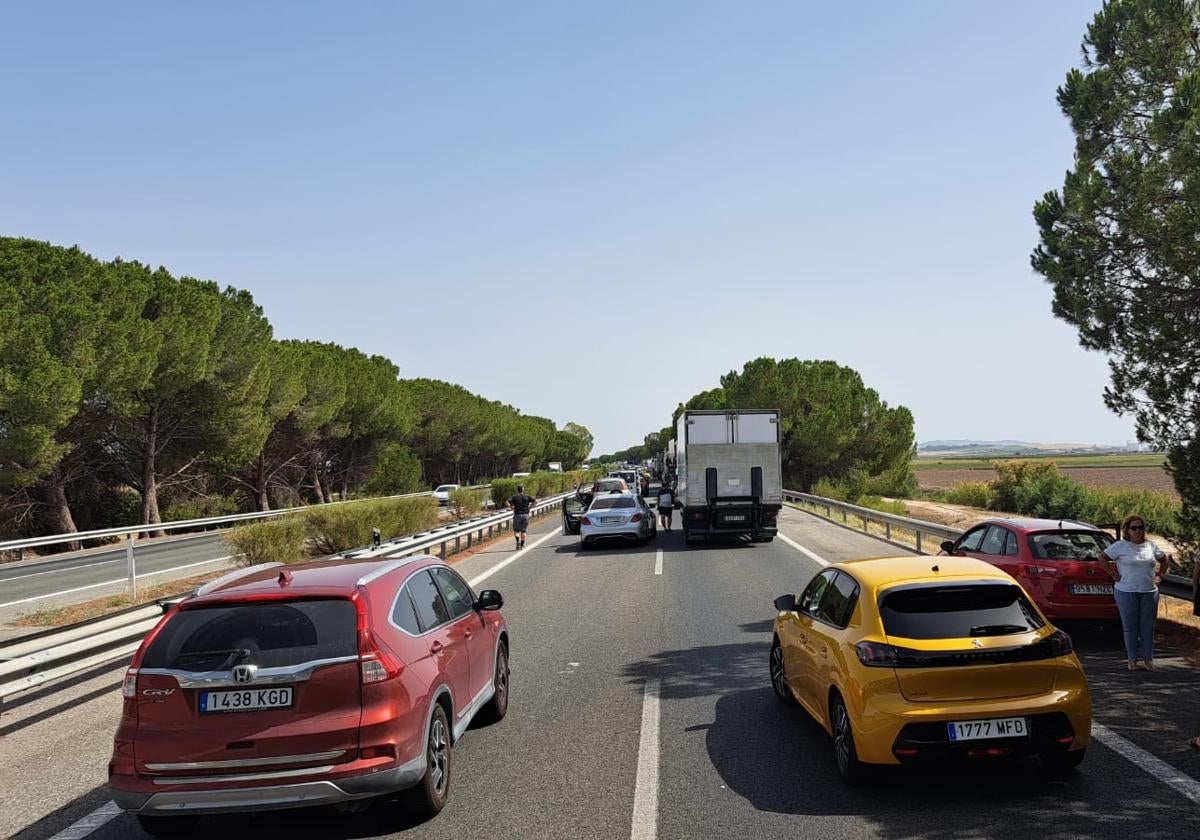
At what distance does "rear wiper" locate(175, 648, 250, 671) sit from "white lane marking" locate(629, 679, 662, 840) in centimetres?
233

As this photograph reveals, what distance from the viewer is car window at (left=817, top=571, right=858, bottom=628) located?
247 inches

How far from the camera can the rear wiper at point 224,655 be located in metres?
4.91

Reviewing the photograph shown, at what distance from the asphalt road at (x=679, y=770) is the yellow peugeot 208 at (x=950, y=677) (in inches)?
12.8

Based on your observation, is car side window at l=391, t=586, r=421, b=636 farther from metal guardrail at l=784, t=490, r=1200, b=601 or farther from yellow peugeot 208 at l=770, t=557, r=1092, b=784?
metal guardrail at l=784, t=490, r=1200, b=601

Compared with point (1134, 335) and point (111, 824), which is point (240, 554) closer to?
point (111, 824)

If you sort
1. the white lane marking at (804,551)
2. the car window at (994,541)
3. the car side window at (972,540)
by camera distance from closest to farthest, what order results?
the car window at (994,541)
the car side window at (972,540)
the white lane marking at (804,551)

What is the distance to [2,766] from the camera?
6.71 meters

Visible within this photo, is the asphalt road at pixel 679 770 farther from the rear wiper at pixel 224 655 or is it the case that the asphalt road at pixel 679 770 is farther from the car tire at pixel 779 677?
the rear wiper at pixel 224 655

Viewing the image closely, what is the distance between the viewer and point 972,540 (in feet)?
38.8

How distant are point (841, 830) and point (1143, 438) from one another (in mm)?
10456

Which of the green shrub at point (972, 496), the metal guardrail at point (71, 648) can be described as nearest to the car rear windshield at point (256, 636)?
the metal guardrail at point (71, 648)

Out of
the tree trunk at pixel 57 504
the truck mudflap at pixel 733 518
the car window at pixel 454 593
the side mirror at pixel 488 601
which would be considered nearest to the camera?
the car window at pixel 454 593

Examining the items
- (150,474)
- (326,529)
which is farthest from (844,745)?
(150,474)

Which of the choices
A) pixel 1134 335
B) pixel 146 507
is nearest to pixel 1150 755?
pixel 1134 335
